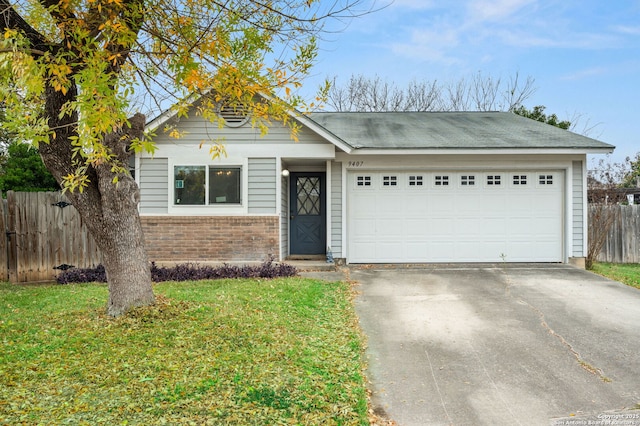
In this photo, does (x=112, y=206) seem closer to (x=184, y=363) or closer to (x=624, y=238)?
(x=184, y=363)

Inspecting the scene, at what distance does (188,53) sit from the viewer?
4.36 meters

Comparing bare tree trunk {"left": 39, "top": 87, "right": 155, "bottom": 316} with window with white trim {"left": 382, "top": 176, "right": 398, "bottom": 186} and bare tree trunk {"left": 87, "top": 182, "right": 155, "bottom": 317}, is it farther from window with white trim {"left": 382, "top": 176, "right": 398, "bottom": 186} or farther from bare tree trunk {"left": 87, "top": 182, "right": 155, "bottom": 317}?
window with white trim {"left": 382, "top": 176, "right": 398, "bottom": 186}

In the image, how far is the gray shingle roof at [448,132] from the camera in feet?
30.7

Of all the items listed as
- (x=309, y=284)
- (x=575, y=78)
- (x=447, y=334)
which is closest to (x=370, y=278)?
(x=309, y=284)

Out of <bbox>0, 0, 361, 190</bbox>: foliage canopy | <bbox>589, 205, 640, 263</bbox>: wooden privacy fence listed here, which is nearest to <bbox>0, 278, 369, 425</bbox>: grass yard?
<bbox>0, 0, 361, 190</bbox>: foliage canopy

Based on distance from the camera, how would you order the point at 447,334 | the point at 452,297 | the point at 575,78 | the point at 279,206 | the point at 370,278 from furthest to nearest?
1. the point at 575,78
2. the point at 279,206
3. the point at 370,278
4. the point at 452,297
5. the point at 447,334

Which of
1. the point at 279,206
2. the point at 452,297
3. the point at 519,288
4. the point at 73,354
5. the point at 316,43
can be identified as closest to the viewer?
the point at 73,354

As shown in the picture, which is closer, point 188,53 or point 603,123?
point 188,53

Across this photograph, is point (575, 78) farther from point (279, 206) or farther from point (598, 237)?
point (279, 206)

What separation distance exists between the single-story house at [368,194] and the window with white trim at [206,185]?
0.02 m

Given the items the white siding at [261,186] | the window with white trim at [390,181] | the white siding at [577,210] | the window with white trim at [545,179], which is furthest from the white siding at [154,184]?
the white siding at [577,210]

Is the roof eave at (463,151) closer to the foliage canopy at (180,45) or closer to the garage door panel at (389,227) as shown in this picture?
the garage door panel at (389,227)

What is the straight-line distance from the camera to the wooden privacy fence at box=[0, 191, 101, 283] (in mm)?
8234

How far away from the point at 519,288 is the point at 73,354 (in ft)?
22.7
